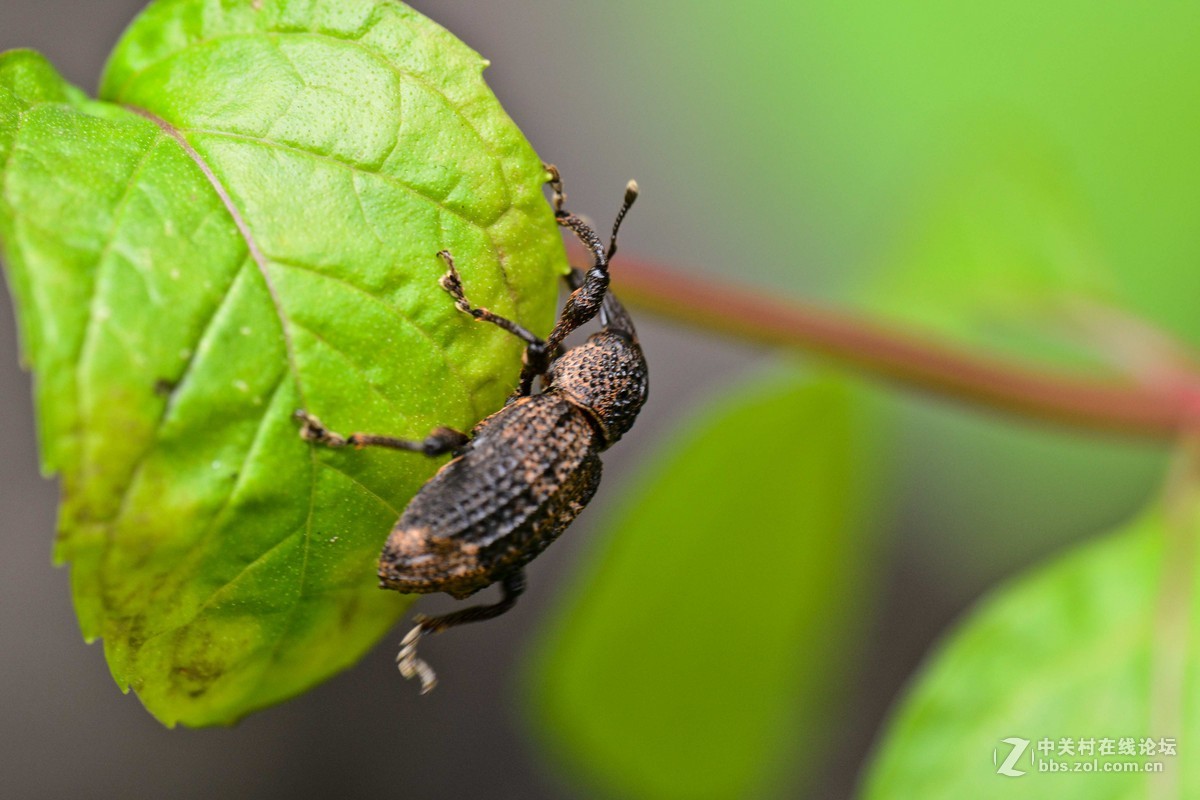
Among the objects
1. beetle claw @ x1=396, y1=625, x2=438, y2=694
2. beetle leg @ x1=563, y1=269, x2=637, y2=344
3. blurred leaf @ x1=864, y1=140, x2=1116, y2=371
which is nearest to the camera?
beetle claw @ x1=396, y1=625, x2=438, y2=694

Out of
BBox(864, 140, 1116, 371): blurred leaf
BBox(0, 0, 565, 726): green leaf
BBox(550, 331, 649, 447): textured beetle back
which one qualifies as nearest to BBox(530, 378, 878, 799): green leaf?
BBox(864, 140, 1116, 371): blurred leaf

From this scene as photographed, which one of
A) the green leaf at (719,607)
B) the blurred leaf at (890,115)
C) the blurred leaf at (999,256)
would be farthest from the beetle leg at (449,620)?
the blurred leaf at (890,115)

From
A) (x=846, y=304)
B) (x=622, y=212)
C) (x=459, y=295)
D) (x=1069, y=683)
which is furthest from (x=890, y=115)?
(x=459, y=295)

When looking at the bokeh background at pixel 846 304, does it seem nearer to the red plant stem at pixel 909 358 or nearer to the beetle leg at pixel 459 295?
the red plant stem at pixel 909 358

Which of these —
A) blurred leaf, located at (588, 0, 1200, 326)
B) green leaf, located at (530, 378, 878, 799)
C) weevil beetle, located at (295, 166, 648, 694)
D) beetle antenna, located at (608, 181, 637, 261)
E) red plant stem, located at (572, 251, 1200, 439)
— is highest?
blurred leaf, located at (588, 0, 1200, 326)

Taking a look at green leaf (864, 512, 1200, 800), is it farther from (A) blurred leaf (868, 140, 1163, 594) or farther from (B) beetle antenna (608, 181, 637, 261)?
(B) beetle antenna (608, 181, 637, 261)

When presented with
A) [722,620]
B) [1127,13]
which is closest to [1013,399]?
[722,620]
